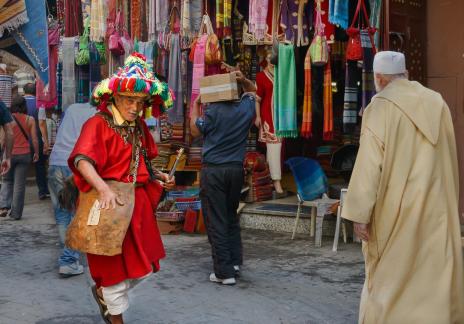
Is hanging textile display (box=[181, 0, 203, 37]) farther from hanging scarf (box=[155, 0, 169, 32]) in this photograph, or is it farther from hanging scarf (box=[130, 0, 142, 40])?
hanging scarf (box=[130, 0, 142, 40])

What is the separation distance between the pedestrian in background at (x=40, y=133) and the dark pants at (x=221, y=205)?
502 centimetres

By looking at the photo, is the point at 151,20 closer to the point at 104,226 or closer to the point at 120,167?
the point at 120,167

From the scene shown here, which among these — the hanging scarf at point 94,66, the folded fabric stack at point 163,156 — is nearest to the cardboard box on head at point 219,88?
the folded fabric stack at point 163,156

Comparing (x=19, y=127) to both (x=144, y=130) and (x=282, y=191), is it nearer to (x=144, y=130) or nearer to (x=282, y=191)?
(x=282, y=191)

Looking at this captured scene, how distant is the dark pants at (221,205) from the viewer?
6105 mm

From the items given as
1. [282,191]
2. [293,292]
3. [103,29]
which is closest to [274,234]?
[282,191]

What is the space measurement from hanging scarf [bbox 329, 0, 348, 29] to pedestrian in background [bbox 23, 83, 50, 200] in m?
5.11

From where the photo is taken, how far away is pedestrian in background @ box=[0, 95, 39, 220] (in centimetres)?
957

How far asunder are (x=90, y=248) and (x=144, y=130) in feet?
3.13

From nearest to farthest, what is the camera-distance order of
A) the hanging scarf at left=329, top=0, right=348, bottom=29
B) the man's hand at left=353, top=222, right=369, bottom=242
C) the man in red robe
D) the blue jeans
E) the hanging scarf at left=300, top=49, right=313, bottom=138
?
the man's hand at left=353, top=222, right=369, bottom=242 < the man in red robe < the blue jeans < the hanging scarf at left=329, top=0, right=348, bottom=29 < the hanging scarf at left=300, top=49, right=313, bottom=138

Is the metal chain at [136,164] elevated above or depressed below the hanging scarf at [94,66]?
below

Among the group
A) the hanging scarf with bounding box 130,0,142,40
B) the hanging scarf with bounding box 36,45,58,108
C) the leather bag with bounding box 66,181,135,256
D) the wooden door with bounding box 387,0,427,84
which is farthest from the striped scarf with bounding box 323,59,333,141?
the hanging scarf with bounding box 36,45,58,108

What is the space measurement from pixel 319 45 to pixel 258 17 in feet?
2.77

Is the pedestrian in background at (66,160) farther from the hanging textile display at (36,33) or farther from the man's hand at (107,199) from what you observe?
the hanging textile display at (36,33)
